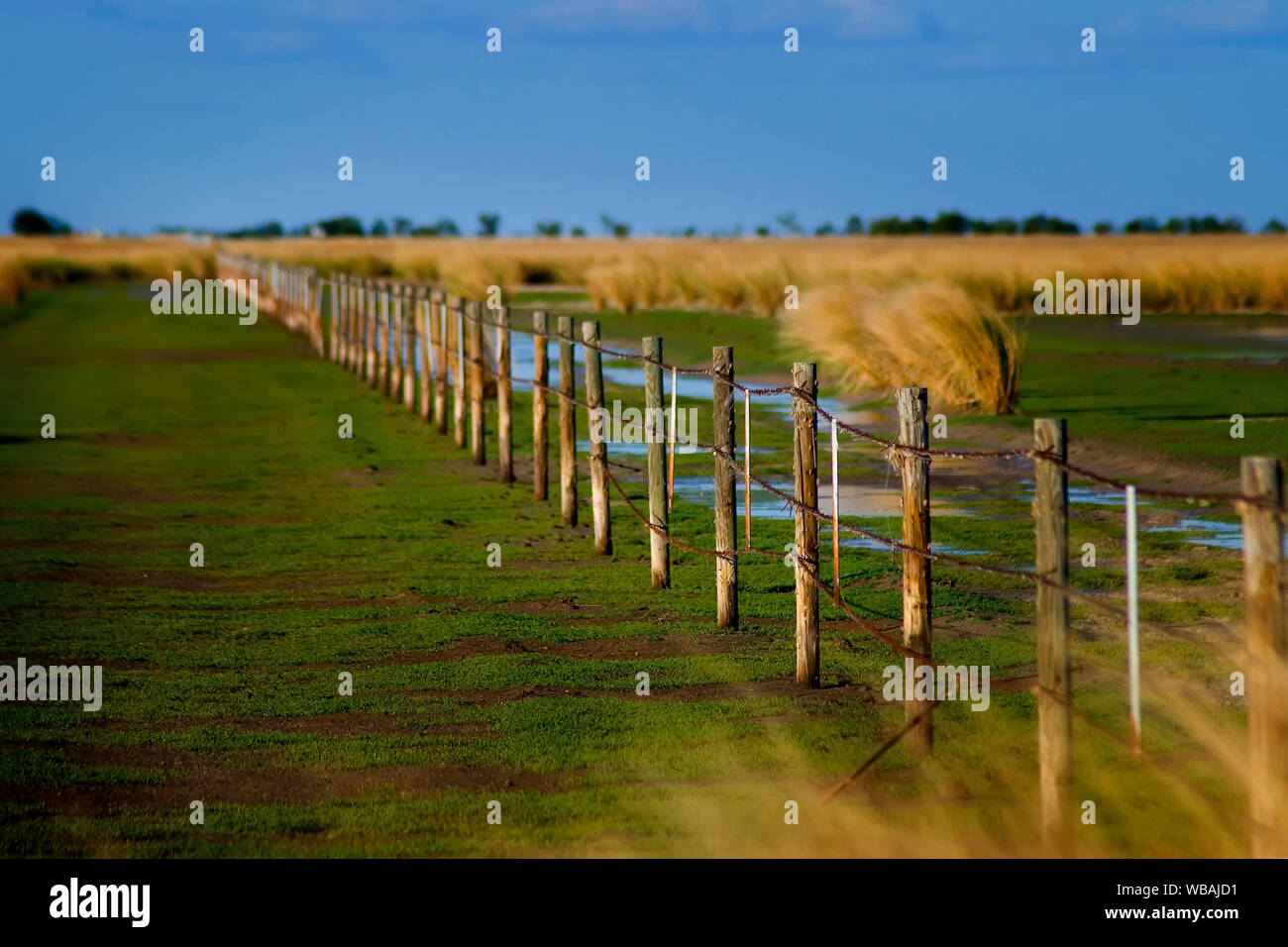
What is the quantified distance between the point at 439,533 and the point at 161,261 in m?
57.9

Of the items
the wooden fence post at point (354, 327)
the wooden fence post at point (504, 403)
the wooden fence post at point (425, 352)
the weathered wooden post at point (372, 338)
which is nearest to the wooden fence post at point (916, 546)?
the wooden fence post at point (504, 403)

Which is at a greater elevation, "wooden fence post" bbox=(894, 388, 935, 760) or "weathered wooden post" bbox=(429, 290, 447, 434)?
"weathered wooden post" bbox=(429, 290, 447, 434)

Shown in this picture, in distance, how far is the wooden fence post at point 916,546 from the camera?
6414 mm

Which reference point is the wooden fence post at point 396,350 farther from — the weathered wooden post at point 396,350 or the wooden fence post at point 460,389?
the wooden fence post at point 460,389

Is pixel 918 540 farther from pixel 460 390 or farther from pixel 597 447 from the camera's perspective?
pixel 460 390

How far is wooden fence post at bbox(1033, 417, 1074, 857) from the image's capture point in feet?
17.6

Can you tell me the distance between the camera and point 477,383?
15.8m

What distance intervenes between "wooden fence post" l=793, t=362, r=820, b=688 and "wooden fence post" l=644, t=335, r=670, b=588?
2.34 meters

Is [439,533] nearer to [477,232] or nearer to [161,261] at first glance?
[161,261]

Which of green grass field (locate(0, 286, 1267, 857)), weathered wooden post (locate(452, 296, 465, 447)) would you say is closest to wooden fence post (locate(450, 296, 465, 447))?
weathered wooden post (locate(452, 296, 465, 447))

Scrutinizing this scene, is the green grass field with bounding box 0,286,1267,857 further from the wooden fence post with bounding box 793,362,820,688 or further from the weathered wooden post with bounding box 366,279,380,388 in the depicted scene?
the weathered wooden post with bounding box 366,279,380,388

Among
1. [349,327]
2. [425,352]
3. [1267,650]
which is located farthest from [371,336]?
[1267,650]

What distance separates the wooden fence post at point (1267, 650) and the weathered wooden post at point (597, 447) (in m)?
6.61
